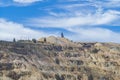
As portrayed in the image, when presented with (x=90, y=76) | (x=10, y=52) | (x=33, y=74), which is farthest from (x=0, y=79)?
(x=90, y=76)

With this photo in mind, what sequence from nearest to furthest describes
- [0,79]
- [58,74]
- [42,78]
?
[0,79]
[42,78]
[58,74]

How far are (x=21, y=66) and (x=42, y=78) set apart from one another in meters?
11.3

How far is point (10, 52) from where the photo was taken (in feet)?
629

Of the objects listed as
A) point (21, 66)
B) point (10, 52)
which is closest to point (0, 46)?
point (10, 52)

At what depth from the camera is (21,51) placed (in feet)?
655

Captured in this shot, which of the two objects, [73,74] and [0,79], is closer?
[0,79]

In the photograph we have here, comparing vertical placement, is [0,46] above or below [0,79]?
above

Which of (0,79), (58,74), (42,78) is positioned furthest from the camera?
(58,74)

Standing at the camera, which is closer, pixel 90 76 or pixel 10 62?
pixel 10 62

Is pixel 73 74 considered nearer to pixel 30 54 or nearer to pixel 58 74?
pixel 58 74

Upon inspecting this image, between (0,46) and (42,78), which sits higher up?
(0,46)

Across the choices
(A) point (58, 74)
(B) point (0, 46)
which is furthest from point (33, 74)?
(B) point (0, 46)

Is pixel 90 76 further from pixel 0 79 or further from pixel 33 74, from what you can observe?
pixel 0 79

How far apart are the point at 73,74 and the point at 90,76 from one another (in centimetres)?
898
